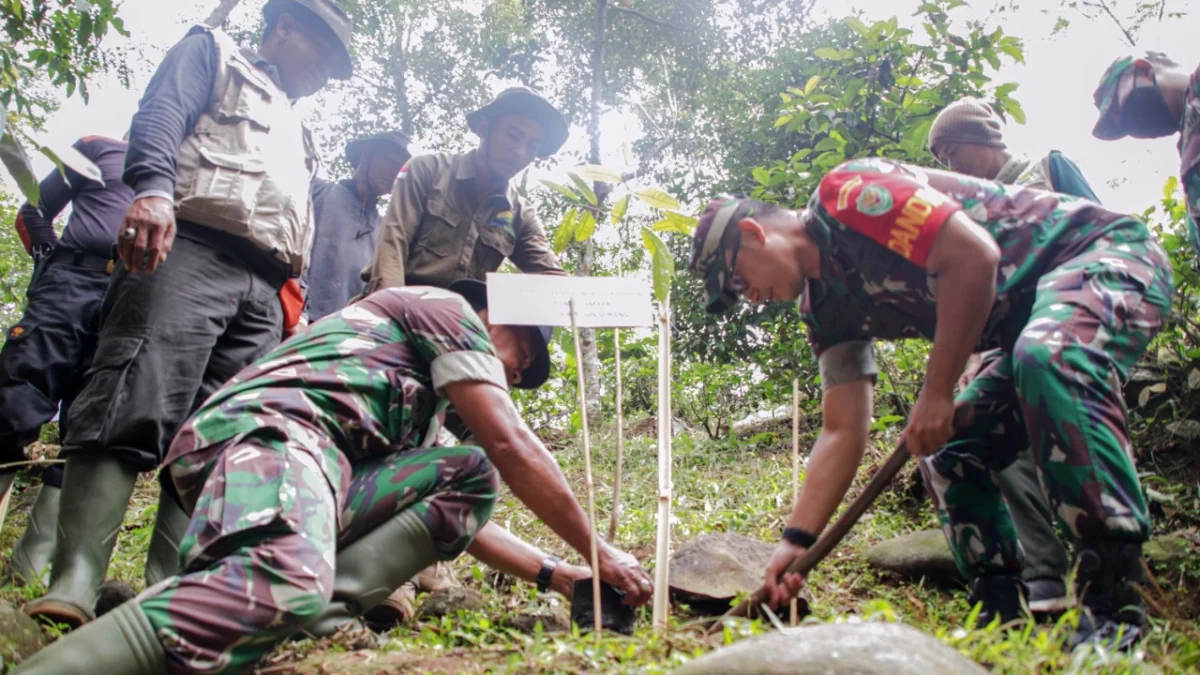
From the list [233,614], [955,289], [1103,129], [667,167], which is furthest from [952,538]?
[667,167]

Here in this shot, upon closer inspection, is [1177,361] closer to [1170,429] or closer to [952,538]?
[1170,429]

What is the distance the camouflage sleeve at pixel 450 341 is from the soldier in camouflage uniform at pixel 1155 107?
2166mm

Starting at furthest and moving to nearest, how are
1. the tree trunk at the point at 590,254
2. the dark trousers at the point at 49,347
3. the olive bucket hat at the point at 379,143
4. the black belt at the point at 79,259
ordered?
the tree trunk at the point at 590,254
the olive bucket hat at the point at 379,143
the black belt at the point at 79,259
the dark trousers at the point at 49,347

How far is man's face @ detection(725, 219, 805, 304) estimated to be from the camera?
2111 millimetres

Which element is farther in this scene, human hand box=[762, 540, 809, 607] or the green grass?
human hand box=[762, 540, 809, 607]

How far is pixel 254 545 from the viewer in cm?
154

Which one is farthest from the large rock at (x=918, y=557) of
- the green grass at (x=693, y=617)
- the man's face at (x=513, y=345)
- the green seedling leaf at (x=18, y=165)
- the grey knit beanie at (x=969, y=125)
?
the green seedling leaf at (x=18, y=165)

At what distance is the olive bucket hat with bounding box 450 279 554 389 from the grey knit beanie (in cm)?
179

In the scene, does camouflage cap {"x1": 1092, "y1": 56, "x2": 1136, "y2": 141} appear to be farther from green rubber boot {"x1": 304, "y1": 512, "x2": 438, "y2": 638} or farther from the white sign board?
green rubber boot {"x1": 304, "y1": 512, "x2": 438, "y2": 638}

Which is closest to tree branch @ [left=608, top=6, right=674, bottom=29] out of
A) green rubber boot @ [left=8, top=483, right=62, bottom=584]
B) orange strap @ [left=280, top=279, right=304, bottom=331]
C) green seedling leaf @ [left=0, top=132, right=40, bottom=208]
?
orange strap @ [left=280, top=279, right=304, bottom=331]

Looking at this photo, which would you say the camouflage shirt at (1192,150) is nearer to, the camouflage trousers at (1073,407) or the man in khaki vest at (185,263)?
the camouflage trousers at (1073,407)

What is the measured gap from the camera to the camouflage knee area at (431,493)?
1.93 meters

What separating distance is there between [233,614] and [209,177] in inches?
62.5

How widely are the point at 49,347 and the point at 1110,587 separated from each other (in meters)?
3.41
